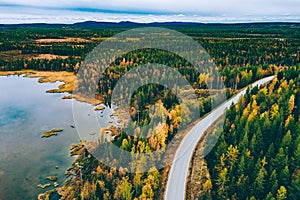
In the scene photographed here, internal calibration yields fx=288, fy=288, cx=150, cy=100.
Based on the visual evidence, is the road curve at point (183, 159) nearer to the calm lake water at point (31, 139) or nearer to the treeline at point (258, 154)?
the treeline at point (258, 154)

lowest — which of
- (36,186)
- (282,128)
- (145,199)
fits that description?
(36,186)

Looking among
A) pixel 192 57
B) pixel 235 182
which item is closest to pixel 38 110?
pixel 235 182

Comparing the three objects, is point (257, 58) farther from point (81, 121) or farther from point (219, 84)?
point (81, 121)

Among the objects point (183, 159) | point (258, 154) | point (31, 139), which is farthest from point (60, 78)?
point (258, 154)

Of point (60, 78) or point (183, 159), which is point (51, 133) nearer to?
point (183, 159)

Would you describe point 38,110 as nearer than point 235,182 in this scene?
No

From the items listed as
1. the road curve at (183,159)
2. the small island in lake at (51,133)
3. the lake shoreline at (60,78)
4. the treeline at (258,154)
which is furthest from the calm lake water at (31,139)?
the treeline at (258,154)

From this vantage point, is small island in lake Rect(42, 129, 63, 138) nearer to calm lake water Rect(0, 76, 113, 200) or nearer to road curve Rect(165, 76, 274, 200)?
calm lake water Rect(0, 76, 113, 200)
